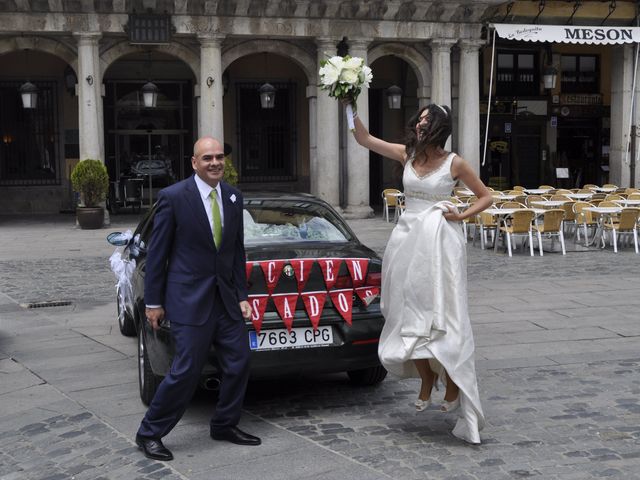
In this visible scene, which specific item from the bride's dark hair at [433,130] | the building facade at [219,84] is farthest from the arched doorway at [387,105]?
the bride's dark hair at [433,130]

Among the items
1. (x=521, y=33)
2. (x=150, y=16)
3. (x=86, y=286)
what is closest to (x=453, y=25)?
(x=521, y=33)

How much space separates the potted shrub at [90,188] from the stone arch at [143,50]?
9.97ft

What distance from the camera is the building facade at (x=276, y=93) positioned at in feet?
72.4

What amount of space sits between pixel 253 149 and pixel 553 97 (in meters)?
10.5

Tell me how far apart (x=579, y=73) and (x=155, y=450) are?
2849 centimetres

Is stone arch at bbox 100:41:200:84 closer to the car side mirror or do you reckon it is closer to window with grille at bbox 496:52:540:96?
window with grille at bbox 496:52:540:96

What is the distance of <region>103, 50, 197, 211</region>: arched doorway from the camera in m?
26.6

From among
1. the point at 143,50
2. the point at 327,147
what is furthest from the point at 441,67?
the point at 143,50

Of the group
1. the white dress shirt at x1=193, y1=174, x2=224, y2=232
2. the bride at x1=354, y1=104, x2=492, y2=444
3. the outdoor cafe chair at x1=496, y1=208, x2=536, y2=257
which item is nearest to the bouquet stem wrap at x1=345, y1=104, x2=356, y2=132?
the bride at x1=354, y1=104, x2=492, y2=444

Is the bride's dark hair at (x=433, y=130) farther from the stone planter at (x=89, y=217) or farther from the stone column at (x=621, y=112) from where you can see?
the stone column at (x=621, y=112)

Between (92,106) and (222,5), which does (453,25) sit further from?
(92,106)

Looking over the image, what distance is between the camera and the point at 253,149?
27844mm

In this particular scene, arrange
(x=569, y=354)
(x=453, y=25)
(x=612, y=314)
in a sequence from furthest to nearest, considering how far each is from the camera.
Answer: (x=453, y=25) → (x=612, y=314) → (x=569, y=354)

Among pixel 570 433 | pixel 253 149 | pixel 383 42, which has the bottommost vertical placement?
pixel 570 433
